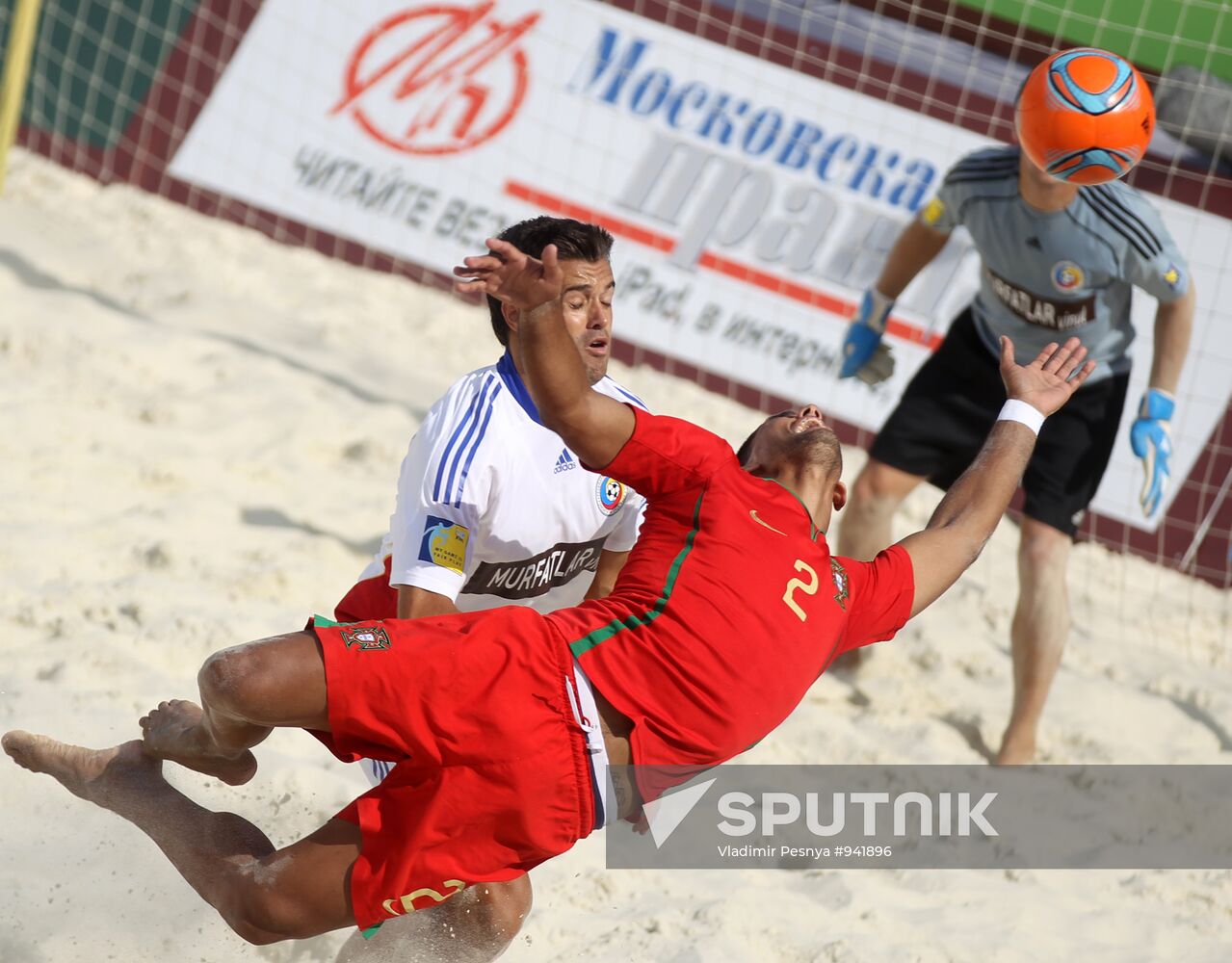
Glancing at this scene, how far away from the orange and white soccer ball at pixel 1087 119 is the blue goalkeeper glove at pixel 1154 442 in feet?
2.41

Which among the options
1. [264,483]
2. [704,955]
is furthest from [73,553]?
[704,955]

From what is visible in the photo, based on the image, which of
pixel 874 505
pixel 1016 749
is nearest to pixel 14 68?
pixel 874 505

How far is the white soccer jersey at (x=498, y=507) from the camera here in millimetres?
2561

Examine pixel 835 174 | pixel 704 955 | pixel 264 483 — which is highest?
pixel 835 174

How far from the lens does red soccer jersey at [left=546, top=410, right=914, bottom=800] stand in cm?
210

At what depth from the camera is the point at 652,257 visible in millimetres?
6352

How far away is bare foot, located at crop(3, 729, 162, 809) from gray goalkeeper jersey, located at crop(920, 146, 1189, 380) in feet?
8.91

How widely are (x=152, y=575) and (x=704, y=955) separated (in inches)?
75.7

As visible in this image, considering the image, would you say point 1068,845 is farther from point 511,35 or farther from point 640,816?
point 511,35

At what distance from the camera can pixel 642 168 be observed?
637 centimetres

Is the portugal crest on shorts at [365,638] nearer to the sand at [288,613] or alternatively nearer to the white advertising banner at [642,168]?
the sand at [288,613]

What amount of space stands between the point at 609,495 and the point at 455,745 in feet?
2.71

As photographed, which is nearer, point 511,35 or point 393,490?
point 393,490

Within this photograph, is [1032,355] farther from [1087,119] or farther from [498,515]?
[498,515]
